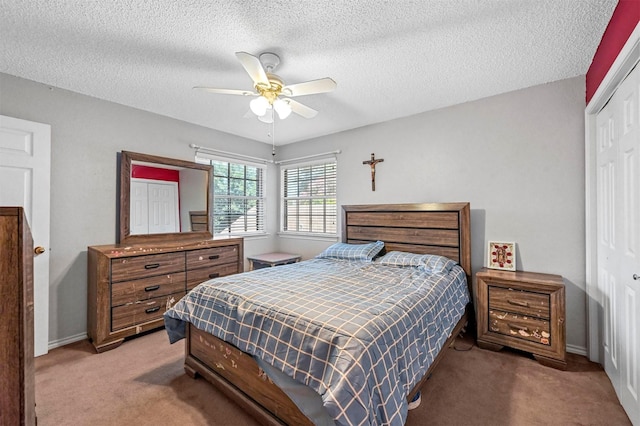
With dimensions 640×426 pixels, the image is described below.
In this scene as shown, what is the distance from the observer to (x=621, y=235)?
1.83 metres

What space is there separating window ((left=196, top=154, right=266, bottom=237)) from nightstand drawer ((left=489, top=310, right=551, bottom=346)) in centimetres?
354

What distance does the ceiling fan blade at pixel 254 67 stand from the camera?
1693 mm

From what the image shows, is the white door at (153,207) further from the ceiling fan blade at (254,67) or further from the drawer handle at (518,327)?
the drawer handle at (518,327)

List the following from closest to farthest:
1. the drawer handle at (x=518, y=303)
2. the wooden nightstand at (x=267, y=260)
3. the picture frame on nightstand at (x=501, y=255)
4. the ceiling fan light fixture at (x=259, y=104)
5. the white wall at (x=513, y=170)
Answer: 1. the ceiling fan light fixture at (x=259, y=104)
2. the drawer handle at (x=518, y=303)
3. the white wall at (x=513, y=170)
4. the picture frame on nightstand at (x=501, y=255)
5. the wooden nightstand at (x=267, y=260)

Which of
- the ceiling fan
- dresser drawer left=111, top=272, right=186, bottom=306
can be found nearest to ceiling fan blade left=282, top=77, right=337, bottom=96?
the ceiling fan

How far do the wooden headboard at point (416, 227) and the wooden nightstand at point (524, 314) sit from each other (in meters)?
0.39

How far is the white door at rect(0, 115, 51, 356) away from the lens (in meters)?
2.37

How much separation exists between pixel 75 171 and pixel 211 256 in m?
1.63

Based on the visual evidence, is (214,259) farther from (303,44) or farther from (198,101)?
(303,44)

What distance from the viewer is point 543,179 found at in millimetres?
2686

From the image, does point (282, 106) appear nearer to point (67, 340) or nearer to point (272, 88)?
point (272, 88)

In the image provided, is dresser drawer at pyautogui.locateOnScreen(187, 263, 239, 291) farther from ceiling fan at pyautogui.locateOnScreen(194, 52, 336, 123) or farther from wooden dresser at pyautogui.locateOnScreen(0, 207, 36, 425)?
wooden dresser at pyautogui.locateOnScreen(0, 207, 36, 425)

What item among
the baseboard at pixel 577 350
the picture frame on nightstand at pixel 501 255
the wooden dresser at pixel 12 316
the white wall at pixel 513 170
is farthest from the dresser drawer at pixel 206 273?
the baseboard at pixel 577 350

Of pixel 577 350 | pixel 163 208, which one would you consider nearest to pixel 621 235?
pixel 577 350
